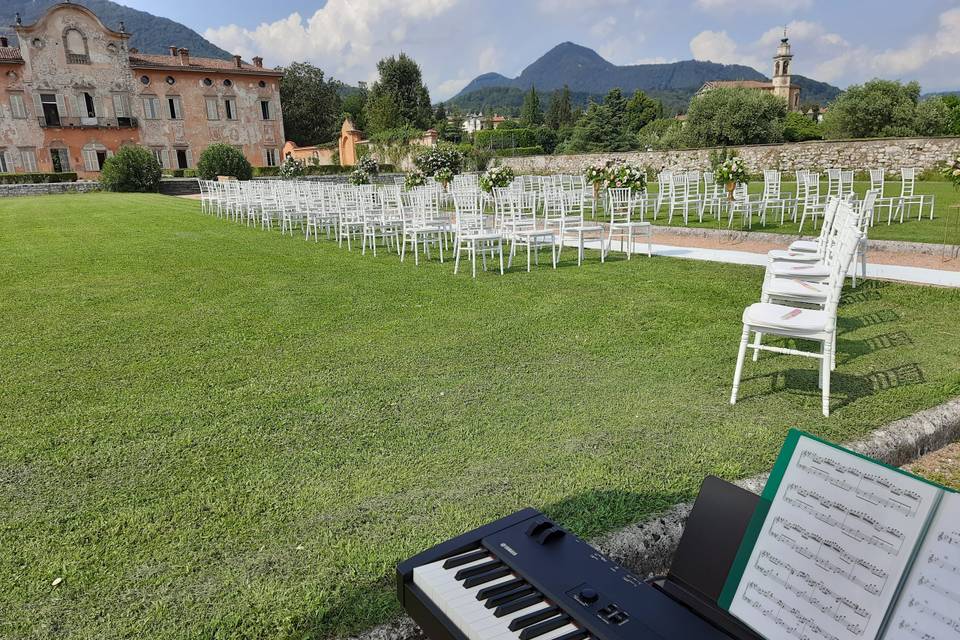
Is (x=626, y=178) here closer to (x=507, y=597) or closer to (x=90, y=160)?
(x=507, y=597)

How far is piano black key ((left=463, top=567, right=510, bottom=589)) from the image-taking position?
1269mm

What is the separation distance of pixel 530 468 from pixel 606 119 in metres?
47.1

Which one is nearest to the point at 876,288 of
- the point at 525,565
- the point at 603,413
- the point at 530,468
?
the point at 603,413

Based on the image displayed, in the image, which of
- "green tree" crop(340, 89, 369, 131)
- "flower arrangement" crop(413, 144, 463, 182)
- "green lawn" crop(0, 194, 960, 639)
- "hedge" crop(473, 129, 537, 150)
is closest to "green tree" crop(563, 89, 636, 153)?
"hedge" crop(473, 129, 537, 150)

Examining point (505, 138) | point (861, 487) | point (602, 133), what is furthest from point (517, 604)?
point (505, 138)

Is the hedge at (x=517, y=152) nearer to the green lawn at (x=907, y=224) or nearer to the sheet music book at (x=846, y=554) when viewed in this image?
the green lawn at (x=907, y=224)

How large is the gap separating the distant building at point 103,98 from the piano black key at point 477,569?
41831 millimetres

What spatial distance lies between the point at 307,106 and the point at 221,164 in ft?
95.6

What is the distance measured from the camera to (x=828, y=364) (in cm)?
330

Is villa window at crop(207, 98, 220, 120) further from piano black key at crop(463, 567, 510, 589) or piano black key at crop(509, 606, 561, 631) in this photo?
piano black key at crop(509, 606, 561, 631)

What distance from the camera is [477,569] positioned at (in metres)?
1.31

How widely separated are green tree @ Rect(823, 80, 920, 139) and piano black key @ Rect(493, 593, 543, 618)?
33192mm

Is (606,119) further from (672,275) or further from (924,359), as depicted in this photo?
(924,359)

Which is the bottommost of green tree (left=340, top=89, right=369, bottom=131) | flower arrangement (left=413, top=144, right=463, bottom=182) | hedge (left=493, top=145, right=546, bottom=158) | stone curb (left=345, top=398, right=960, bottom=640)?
stone curb (left=345, top=398, right=960, bottom=640)
